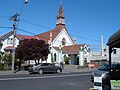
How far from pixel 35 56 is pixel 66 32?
2900cm

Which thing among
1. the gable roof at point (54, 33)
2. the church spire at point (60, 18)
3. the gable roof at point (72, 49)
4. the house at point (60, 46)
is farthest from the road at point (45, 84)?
the church spire at point (60, 18)

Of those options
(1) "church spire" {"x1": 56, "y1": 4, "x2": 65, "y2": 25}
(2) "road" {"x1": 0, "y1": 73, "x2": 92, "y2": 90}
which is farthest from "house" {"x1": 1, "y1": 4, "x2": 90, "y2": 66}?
(2) "road" {"x1": 0, "y1": 73, "x2": 92, "y2": 90}

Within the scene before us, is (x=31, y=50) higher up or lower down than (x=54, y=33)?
lower down

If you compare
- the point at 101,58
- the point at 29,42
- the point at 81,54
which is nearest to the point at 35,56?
the point at 29,42

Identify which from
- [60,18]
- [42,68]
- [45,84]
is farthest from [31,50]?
[60,18]

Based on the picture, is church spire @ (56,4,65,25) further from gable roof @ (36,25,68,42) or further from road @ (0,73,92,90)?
road @ (0,73,92,90)

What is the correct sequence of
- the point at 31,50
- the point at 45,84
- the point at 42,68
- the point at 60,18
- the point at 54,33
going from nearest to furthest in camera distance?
1. the point at 45,84
2. the point at 42,68
3. the point at 31,50
4. the point at 54,33
5. the point at 60,18

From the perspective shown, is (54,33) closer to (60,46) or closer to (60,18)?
(60,46)

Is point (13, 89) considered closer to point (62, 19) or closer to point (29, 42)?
point (29, 42)

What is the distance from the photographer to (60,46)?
207ft

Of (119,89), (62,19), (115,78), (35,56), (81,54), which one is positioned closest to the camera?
(119,89)

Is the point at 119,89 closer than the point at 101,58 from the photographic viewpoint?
Yes

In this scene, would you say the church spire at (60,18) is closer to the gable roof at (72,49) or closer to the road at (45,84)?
the gable roof at (72,49)

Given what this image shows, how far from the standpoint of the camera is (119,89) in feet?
22.7
